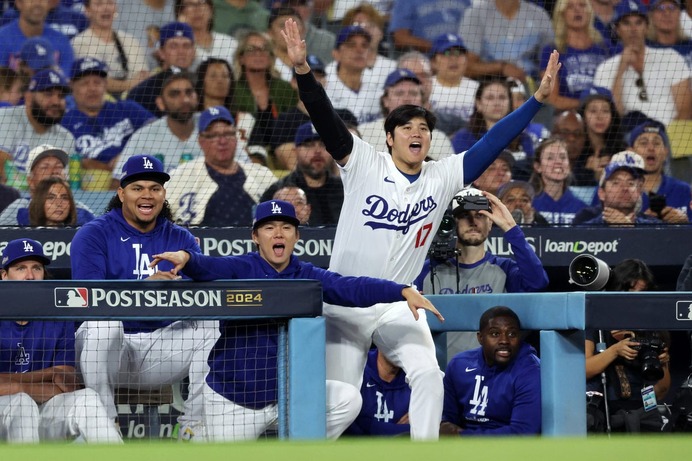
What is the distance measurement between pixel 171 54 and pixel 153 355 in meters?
3.98

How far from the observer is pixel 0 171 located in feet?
23.7

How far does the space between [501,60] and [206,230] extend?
310 cm

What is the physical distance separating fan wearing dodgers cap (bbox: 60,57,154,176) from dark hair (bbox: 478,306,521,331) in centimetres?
348

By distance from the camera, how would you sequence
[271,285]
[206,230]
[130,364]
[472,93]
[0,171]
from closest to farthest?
[271,285]
[130,364]
[206,230]
[0,171]
[472,93]

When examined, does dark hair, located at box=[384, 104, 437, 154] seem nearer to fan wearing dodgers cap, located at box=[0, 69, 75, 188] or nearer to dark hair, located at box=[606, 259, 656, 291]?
dark hair, located at box=[606, 259, 656, 291]

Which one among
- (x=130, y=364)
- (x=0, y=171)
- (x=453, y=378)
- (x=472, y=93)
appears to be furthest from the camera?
(x=472, y=93)

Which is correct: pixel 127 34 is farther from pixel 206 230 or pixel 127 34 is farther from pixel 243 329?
pixel 243 329

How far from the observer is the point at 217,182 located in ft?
23.6

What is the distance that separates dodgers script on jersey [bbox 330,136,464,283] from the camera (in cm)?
468

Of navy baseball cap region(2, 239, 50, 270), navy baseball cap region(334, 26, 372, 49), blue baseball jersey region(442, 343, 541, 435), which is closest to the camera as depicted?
blue baseball jersey region(442, 343, 541, 435)

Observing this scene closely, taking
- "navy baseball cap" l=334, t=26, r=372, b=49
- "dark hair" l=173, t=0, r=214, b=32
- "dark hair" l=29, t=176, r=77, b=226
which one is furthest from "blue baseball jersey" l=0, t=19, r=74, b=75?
"navy baseball cap" l=334, t=26, r=372, b=49

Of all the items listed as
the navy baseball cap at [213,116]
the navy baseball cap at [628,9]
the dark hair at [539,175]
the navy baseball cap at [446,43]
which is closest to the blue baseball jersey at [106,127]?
the navy baseball cap at [213,116]

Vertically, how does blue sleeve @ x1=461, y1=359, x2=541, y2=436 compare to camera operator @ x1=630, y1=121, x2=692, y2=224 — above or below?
below

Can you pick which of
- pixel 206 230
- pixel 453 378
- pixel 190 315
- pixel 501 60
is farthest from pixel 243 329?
pixel 501 60
